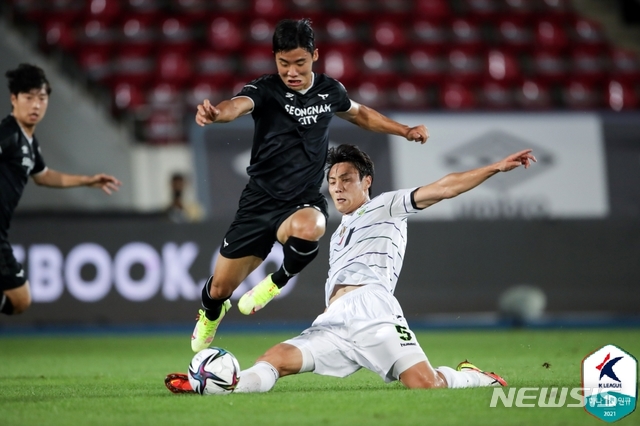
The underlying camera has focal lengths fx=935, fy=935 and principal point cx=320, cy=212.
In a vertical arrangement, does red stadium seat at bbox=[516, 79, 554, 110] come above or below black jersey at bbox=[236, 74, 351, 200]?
below

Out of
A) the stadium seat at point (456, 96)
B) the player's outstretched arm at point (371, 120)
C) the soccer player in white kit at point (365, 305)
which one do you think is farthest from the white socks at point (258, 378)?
the stadium seat at point (456, 96)

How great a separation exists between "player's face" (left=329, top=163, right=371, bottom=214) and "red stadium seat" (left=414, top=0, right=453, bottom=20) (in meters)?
11.4

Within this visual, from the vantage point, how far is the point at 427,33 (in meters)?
16.8

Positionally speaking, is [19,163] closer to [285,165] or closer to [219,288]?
[219,288]

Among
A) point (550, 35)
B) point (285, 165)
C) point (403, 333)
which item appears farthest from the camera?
point (550, 35)

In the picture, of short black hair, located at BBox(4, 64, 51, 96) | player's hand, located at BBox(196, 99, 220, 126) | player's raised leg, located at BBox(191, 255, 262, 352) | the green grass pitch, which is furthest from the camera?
short black hair, located at BBox(4, 64, 51, 96)

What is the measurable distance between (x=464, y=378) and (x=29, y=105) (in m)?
4.21

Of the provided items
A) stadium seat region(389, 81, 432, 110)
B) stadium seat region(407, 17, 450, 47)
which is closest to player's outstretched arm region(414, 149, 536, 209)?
stadium seat region(389, 81, 432, 110)

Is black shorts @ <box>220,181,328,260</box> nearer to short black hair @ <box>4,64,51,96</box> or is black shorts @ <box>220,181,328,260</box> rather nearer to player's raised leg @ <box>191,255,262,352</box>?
player's raised leg @ <box>191,255,262,352</box>

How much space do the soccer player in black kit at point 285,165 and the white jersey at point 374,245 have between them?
0.22m

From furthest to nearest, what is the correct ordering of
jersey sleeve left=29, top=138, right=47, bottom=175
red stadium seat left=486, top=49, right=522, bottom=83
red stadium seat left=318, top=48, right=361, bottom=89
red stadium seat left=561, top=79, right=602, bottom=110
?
red stadium seat left=486, top=49, right=522, bottom=83
red stadium seat left=561, top=79, right=602, bottom=110
red stadium seat left=318, top=48, right=361, bottom=89
jersey sleeve left=29, top=138, right=47, bottom=175

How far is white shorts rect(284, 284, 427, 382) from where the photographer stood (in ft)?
18.4

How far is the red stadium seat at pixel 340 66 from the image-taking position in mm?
15922

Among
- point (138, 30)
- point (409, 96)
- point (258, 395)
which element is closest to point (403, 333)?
point (258, 395)
